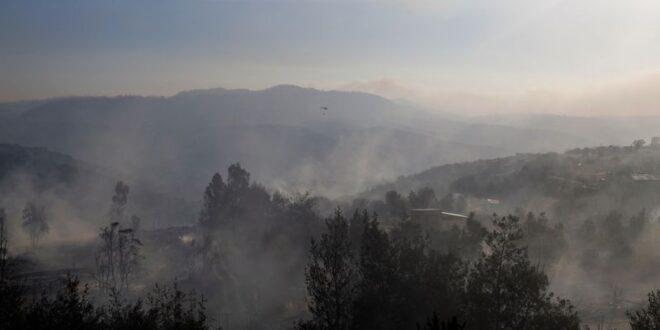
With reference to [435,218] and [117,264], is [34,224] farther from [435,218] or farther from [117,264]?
[435,218]

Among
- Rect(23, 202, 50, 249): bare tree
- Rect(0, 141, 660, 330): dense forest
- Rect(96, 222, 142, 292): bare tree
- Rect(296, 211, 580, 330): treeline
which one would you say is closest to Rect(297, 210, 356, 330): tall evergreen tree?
Rect(296, 211, 580, 330): treeline

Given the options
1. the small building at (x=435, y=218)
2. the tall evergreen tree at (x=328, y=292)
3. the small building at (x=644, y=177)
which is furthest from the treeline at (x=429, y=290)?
the small building at (x=644, y=177)

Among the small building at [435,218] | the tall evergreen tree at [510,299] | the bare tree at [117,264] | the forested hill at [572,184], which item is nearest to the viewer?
the tall evergreen tree at [510,299]

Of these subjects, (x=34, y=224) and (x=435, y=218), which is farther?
(x=34, y=224)

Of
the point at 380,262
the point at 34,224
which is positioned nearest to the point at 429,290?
the point at 380,262

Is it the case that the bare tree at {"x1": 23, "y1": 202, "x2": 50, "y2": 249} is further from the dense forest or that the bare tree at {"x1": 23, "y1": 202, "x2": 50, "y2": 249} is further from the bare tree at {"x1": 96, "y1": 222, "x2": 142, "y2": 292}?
the bare tree at {"x1": 96, "y1": 222, "x2": 142, "y2": 292}

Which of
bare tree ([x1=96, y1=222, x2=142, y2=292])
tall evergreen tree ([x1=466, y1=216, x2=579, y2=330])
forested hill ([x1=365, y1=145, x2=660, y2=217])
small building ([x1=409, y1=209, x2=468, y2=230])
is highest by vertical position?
forested hill ([x1=365, y1=145, x2=660, y2=217])

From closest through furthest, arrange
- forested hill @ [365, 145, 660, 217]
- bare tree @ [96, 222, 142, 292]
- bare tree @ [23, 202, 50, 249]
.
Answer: bare tree @ [96, 222, 142, 292], forested hill @ [365, 145, 660, 217], bare tree @ [23, 202, 50, 249]

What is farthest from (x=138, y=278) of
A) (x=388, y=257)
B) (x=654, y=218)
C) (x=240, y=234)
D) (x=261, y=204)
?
(x=654, y=218)

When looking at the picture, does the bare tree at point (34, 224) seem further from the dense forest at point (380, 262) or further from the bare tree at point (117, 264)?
the bare tree at point (117, 264)

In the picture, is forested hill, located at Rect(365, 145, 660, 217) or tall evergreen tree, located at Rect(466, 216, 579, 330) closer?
tall evergreen tree, located at Rect(466, 216, 579, 330)
